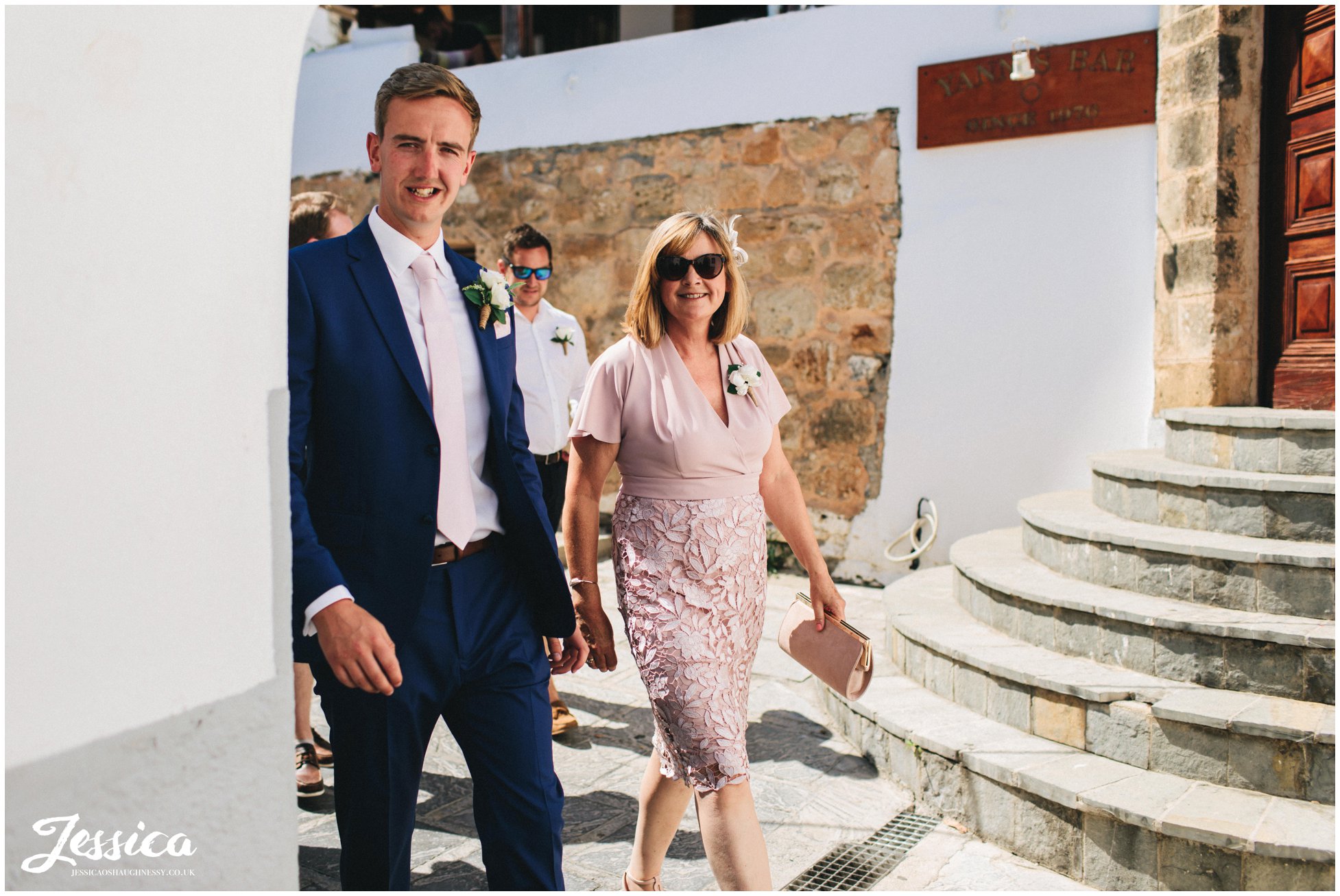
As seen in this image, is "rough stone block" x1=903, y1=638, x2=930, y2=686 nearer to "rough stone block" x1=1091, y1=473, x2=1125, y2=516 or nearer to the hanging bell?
"rough stone block" x1=1091, y1=473, x2=1125, y2=516

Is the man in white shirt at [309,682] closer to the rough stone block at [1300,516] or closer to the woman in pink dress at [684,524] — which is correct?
the woman in pink dress at [684,524]

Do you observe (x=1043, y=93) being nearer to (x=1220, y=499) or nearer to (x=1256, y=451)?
(x=1256, y=451)

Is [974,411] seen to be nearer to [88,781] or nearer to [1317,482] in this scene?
[1317,482]

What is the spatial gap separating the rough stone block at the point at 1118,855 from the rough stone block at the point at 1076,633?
2.57 feet

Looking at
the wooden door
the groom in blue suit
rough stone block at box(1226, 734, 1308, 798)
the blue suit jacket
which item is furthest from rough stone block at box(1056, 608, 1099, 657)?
the blue suit jacket

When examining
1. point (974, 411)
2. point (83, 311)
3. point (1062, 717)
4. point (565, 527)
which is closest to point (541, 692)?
point (565, 527)

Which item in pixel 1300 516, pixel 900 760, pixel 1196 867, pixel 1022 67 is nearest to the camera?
pixel 1196 867

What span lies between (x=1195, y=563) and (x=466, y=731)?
109 inches

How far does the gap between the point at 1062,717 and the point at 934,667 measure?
0.63 meters

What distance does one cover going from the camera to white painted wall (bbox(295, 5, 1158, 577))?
5.70 meters

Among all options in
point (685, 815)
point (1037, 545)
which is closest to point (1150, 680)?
point (1037, 545)

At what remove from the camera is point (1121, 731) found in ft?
10.8

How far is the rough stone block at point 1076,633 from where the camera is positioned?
3.68 meters

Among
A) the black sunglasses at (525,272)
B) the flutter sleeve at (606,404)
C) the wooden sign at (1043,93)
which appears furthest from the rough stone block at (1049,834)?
the wooden sign at (1043,93)
